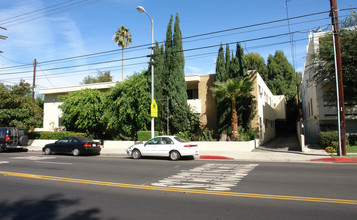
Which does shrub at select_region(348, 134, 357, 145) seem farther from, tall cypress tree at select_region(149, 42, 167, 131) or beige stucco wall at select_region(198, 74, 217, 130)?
tall cypress tree at select_region(149, 42, 167, 131)

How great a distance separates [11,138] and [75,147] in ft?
22.6

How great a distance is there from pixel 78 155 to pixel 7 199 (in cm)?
1165

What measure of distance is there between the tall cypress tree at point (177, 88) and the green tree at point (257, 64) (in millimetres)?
32072

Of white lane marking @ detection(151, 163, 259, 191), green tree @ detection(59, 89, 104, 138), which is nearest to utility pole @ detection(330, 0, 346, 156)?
white lane marking @ detection(151, 163, 259, 191)

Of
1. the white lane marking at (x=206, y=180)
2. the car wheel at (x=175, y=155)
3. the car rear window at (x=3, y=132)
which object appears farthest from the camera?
the car rear window at (x=3, y=132)

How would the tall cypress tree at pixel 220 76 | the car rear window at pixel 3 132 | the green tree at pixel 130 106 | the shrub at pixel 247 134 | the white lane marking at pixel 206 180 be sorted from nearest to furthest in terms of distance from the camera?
the white lane marking at pixel 206 180 → the shrub at pixel 247 134 → the car rear window at pixel 3 132 → the tall cypress tree at pixel 220 76 → the green tree at pixel 130 106

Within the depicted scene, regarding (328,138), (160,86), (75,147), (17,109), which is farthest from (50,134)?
(328,138)

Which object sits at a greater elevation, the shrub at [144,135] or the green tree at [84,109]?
the green tree at [84,109]

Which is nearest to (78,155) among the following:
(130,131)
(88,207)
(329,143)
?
(130,131)

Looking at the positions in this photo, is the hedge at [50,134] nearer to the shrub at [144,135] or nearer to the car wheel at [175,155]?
the shrub at [144,135]

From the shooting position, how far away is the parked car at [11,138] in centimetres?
2023

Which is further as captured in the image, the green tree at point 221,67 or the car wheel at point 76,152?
the green tree at point 221,67

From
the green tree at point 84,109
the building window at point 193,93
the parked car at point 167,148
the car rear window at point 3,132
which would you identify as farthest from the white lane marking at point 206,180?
the car rear window at point 3,132

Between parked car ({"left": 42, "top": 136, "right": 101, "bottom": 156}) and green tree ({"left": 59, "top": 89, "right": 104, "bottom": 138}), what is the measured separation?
6033 millimetres
